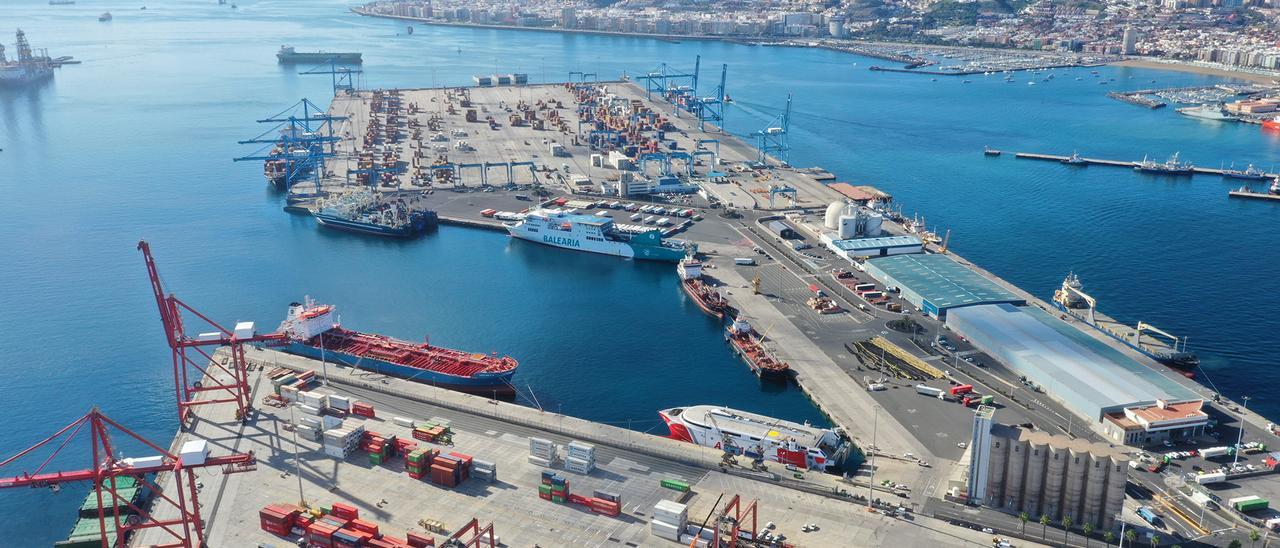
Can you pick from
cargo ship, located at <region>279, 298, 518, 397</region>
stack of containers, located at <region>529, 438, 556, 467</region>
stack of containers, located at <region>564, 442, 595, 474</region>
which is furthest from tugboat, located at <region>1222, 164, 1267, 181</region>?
stack of containers, located at <region>529, 438, 556, 467</region>

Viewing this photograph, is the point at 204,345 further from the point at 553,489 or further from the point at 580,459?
the point at 553,489

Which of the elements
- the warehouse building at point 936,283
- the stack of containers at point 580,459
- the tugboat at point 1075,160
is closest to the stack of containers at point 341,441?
the stack of containers at point 580,459

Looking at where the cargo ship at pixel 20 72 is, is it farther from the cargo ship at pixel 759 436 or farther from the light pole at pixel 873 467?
the light pole at pixel 873 467

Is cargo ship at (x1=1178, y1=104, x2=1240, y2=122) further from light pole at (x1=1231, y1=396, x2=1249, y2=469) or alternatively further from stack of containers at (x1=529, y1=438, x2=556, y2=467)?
stack of containers at (x1=529, y1=438, x2=556, y2=467)

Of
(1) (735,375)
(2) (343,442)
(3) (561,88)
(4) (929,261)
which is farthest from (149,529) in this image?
(3) (561,88)

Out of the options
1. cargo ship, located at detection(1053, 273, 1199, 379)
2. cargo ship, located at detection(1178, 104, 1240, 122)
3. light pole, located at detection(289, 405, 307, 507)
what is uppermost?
cargo ship, located at detection(1178, 104, 1240, 122)

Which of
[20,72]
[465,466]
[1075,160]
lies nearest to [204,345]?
[465,466]

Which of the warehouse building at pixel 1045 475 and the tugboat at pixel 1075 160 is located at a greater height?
the tugboat at pixel 1075 160
